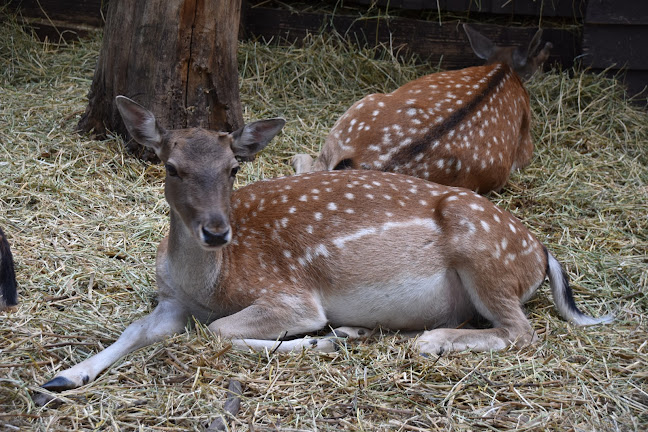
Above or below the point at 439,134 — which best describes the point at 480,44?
above

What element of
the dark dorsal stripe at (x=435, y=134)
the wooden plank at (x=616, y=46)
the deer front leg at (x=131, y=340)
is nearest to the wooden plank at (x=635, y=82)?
the wooden plank at (x=616, y=46)

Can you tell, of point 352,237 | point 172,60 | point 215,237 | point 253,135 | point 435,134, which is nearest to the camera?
point 215,237

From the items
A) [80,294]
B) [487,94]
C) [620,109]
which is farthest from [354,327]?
[620,109]

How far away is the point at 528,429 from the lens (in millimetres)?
3070

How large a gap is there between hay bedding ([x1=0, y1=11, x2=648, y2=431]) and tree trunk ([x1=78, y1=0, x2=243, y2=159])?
1.52ft

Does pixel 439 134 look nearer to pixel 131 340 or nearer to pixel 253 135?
pixel 253 135

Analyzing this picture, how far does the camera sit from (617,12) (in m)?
6.99

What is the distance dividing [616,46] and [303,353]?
5.16 metres

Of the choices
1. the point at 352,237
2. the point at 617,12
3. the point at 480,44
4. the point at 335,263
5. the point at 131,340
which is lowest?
the point at 131,340

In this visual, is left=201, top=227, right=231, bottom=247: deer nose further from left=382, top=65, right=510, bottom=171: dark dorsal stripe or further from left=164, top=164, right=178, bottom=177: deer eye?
left=382, top=65, right=510, bottom=171: dark dorsal stripe

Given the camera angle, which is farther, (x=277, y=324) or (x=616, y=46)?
(x=616, y=46)

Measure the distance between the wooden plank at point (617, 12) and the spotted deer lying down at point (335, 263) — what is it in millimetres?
3697

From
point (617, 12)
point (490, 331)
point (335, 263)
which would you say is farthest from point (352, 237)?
point (617, 12)

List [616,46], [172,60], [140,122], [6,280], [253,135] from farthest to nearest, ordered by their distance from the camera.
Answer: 1. [616,46]
2. [172,60]
3. [253,135]
4. [140,122]
5. [6,280]
